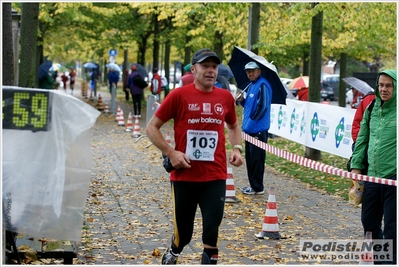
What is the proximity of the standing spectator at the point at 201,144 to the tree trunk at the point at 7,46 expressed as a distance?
15.9 ft

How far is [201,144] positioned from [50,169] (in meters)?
1.27

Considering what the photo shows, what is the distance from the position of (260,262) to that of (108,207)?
12.2ft

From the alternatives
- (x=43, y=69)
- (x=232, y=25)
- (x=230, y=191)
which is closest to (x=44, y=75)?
(x=43, y=69)

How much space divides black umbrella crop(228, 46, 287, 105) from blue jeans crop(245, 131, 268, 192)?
1.03 metres

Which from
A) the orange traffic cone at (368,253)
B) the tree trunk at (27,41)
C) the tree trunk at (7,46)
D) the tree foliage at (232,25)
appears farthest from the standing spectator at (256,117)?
the tree trunk at (27,41)

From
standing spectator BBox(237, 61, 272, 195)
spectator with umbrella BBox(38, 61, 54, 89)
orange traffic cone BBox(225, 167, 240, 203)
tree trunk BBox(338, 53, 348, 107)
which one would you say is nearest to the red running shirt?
orange traffic cone BBox(225, 167, 240, 203)

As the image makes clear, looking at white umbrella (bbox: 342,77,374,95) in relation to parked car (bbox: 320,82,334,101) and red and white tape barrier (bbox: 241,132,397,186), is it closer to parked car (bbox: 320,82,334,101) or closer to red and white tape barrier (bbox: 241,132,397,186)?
red and white tape barrier (bbox: 241,132,397,186)

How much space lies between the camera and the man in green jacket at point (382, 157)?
673cm

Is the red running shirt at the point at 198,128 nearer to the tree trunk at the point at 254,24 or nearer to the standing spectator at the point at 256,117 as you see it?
the standing spectator at the point at 256,117

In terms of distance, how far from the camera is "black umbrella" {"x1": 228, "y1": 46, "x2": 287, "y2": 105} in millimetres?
12445

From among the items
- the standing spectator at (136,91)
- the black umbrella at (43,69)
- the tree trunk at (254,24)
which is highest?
the tree trunk at (254,24)

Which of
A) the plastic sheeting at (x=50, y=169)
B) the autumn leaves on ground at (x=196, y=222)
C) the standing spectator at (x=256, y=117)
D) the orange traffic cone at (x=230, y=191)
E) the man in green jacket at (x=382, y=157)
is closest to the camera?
the plastic sheeting at (x=50, y=169)

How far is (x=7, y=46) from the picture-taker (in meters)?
11.2

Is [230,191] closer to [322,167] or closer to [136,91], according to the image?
[322,167]
